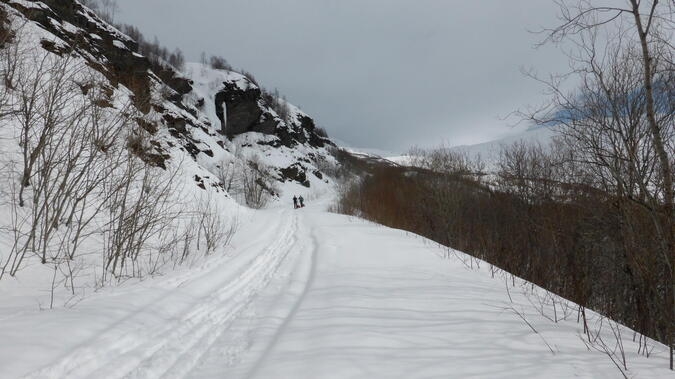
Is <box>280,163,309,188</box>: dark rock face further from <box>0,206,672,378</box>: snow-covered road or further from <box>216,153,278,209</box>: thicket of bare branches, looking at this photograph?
<box>0,206,672,378</box>: snow-covered road

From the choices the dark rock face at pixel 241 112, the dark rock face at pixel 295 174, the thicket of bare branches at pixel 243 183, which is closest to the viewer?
the thicket of bare branches at pixel 243 183

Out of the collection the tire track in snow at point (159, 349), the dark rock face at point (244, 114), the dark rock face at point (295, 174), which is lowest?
the tire track in snow at point (159, 349)

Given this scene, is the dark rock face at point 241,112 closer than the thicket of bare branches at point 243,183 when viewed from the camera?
No

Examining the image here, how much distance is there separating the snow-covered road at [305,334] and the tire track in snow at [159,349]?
0.03 feet

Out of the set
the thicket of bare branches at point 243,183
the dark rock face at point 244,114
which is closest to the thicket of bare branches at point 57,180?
the thicket of bare branches at point 243,183

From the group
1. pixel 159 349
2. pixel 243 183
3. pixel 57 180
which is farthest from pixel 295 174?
pixel 159 349

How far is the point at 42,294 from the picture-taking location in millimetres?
4406

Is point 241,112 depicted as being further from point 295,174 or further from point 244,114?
point 295,174

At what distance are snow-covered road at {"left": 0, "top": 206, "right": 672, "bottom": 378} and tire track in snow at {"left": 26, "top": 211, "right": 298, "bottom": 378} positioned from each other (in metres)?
0.01

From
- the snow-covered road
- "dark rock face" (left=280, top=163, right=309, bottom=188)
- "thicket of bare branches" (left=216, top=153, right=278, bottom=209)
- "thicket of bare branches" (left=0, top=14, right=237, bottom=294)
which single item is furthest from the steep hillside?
the snow-covered road

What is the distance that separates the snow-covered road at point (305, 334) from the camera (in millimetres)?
2492

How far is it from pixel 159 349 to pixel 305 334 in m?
1.48

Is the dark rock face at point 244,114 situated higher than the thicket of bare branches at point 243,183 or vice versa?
the dark rock face at point 244,114

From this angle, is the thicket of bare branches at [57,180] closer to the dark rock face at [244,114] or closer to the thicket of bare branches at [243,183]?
the thicket of bare branches at [243,183]
